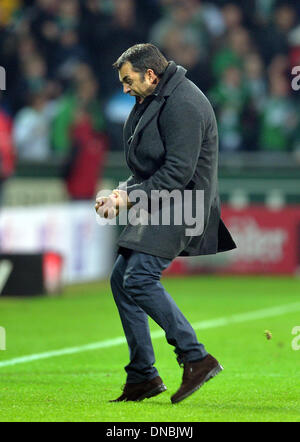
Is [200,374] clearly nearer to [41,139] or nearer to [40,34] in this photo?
[41,139]

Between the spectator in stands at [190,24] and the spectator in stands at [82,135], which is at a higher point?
the spectator in stands at [190,24]

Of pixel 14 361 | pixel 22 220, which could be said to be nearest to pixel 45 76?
pixel 22 220

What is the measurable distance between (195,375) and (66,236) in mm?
8768

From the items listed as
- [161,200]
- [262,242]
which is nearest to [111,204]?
[161,200]

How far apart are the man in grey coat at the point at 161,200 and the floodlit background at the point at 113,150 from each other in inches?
160

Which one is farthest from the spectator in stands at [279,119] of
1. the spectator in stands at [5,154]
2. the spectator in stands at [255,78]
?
the spectator in stands at [5,154]

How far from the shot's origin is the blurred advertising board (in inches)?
531

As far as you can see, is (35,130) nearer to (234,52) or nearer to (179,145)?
(234,52)

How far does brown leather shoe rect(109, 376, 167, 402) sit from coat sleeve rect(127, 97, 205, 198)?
109cm

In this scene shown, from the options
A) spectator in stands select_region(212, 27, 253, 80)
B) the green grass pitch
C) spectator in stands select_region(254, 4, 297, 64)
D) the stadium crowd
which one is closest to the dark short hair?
the green grass pitch

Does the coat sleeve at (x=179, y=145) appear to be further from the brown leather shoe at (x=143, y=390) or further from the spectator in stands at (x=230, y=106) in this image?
the spectator in stands at (x=230, y=106)

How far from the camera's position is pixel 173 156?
19.3 ft

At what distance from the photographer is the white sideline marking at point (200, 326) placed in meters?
8.27

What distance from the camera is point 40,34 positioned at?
18.5 m
